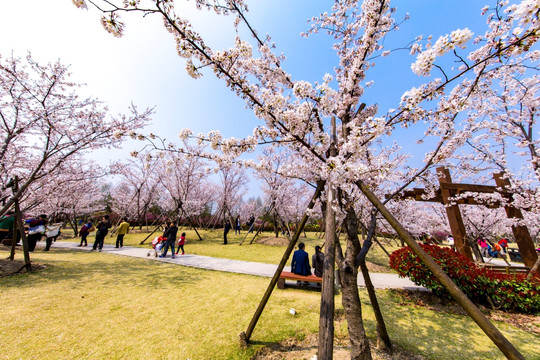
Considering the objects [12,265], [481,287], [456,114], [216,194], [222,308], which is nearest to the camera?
[456,114]

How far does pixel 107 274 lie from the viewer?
6844 millimetres

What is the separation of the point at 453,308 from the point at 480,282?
109cm

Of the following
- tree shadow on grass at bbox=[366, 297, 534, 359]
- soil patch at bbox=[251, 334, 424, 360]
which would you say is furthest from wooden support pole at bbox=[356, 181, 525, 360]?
tree shadow on grass at bbox=[366, 297, 534, 359]

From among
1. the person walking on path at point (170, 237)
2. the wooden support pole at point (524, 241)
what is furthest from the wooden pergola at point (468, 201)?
the person walking on path at point (170, 237)

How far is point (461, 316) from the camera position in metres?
4.99

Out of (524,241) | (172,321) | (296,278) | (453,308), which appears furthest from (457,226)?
(172,321)

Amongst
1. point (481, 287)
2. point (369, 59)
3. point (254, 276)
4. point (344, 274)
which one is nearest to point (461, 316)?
point (481, 287)

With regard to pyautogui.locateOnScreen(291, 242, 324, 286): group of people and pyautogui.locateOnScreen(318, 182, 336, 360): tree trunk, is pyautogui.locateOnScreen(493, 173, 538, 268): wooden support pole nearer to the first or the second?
pyautogui.locateOnScreen(291, 242, 324, 286): group of people

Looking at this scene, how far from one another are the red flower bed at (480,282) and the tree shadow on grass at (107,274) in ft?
23.3

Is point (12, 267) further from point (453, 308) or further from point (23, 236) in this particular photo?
point (453, 308)

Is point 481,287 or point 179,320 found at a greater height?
point 481,287

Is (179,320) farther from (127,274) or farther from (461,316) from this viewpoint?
(461,316)

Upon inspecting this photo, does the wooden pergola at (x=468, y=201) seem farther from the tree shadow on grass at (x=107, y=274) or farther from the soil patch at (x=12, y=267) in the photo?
the soil patch at (x=12, y=267)

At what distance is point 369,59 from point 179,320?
6.22 metres
